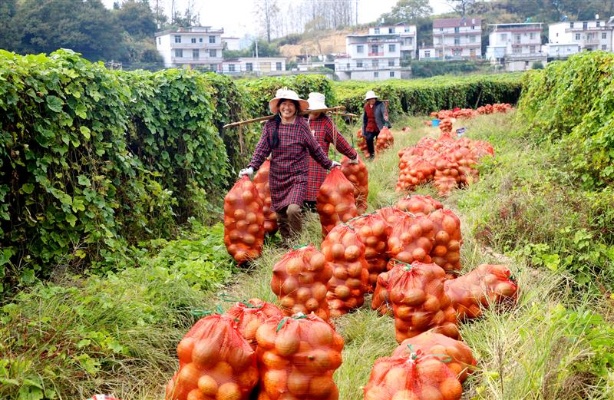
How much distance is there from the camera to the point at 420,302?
3.83 m

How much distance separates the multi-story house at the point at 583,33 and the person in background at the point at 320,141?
257ft

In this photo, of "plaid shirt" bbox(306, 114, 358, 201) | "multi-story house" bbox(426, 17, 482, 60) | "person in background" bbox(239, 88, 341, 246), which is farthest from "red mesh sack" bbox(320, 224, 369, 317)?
"multi-story house" bbox(426, 17, 482, 60)

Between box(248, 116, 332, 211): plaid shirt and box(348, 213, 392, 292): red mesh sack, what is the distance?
1541 millimetres

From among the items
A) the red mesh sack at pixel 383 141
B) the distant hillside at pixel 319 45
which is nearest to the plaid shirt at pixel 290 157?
the red mesh sack at pixel 383 141

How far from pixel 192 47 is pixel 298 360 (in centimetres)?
6804

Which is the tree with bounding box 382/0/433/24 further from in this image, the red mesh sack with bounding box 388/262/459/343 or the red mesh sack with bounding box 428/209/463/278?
the red mesh sack with bounding box 388/262/459/343

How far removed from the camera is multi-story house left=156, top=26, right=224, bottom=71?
64250 millimetres

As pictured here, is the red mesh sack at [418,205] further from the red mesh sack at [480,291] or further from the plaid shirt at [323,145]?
the plaid shirt at [323,145]

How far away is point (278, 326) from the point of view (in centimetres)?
285

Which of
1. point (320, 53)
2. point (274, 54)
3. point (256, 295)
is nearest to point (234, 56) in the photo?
point (274, 54)

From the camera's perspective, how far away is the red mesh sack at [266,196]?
22.7 ft

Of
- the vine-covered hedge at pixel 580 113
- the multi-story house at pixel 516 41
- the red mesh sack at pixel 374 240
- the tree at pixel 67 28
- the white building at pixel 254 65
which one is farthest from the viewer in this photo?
the multi-story house at pixel 516 41

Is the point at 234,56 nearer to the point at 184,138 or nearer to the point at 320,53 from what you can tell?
the point at 320,53

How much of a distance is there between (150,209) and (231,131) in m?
3.33
